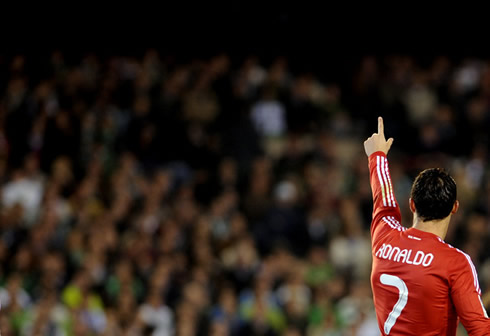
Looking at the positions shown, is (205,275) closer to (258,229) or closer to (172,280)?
(172,280)

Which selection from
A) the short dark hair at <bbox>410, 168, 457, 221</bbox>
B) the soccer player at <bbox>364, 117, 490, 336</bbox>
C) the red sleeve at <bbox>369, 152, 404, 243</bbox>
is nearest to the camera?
the soccer player at <bbox>364, 117, 490, 336</bbox>

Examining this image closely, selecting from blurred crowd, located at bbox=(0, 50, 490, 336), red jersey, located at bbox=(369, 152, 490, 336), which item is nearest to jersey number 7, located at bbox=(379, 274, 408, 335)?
red jersey, located at bbox=(369, 152, 490, 336)

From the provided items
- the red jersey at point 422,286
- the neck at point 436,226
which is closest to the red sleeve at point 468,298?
the red jersey at point 422,286

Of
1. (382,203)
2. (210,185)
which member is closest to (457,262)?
(382,203)

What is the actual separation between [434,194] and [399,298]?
534mm

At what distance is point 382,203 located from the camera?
4.38 meters

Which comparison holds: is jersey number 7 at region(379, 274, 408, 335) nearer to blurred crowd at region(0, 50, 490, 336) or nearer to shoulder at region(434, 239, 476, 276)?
shoulder at region(434, 239, 476, 276)

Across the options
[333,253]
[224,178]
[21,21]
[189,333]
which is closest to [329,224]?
[333,253]

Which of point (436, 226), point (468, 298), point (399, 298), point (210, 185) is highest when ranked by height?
point (210, 185)

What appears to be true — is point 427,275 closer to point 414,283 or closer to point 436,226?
point 414,283

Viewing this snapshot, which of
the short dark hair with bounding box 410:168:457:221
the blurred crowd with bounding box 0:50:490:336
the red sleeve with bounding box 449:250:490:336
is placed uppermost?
the blurred crowd with bounding box 0:50:490:336

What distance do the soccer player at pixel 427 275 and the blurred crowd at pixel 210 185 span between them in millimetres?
5947

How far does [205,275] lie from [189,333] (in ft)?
3.87

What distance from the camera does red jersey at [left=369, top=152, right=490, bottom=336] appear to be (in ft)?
12.3
